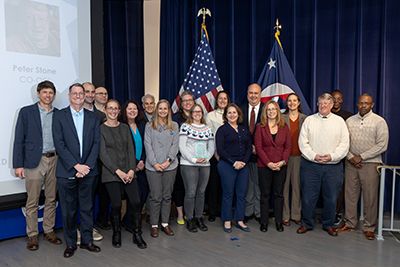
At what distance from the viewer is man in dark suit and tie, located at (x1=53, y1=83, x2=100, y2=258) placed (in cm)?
296

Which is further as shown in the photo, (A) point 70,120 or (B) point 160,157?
(B) point 160,157

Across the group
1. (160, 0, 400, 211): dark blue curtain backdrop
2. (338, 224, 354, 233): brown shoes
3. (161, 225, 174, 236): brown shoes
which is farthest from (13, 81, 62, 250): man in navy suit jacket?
(338, 224, 354, 233): brown shoes

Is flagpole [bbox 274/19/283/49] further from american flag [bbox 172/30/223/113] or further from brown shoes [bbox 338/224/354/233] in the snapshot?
brown shoes [bbox 338/224/354/233]

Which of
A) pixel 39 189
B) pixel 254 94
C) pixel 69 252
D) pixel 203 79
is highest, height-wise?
pixel 203 79

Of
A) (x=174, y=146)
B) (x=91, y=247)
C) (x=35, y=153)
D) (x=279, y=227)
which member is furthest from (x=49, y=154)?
(x=279, y=227)

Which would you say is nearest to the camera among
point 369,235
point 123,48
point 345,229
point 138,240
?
point 138,240

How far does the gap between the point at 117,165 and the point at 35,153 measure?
0.73m

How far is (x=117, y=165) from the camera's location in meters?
3.17

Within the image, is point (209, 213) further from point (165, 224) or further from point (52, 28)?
point (52, 28)

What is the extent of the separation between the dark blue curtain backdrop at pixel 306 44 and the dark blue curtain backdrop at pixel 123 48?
44 cm

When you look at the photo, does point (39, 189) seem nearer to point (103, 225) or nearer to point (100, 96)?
point (103, 225)

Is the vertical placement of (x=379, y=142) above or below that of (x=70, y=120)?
below

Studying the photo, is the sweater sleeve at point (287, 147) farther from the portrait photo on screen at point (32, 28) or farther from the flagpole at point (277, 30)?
Result: the portrait photo on screen at point (32, 28)

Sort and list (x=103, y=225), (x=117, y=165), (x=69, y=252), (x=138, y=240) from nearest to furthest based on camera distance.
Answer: (x=69, y=252), (x=117, y=165), (x=138, y=240), (x=103, y=225)
